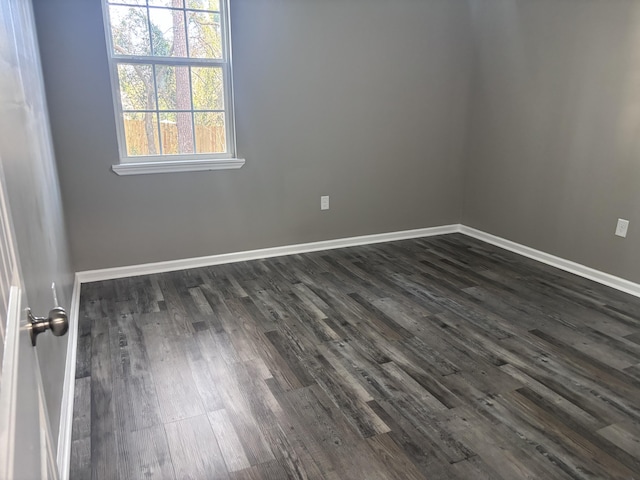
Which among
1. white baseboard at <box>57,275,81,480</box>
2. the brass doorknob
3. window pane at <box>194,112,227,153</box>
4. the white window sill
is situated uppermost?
window pane at <box>194,112,227,153</box>

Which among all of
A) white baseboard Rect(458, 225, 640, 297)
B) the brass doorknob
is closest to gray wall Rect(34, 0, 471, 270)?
white baseboard Rect(458, 225, 640, 297)

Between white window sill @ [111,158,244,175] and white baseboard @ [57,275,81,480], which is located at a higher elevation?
white window sill @ [111,158,244,175]

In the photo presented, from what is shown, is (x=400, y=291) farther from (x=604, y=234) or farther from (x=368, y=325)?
(x=604, y=234)

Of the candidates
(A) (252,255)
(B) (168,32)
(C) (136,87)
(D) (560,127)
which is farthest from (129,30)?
(D) (560,127)

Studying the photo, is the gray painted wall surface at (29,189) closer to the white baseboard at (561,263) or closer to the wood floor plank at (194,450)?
the wood floor plank at (194,450)

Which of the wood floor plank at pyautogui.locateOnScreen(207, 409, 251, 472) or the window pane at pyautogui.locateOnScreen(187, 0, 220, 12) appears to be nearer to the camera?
the wood floor plank at pyautogui.locateOnScreen(207, 409, 251, 472)

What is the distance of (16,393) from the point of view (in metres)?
0.58

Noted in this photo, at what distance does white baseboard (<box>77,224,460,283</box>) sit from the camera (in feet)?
11.5

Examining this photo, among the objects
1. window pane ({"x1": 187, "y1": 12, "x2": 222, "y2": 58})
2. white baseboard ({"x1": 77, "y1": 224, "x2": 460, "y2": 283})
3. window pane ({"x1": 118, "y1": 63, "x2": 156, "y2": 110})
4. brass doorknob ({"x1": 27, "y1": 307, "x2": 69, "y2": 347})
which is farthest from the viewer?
white baseboard ({"x1": 77, "y1": 224, "x2": 460, "y2": 283})

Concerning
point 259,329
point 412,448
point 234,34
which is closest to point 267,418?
→ point 412,448

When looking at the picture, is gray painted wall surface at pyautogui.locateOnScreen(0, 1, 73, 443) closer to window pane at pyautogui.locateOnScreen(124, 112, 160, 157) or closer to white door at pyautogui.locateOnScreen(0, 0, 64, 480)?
white door at pyautogui.locateOnScreen(0, 0, 64, 480)

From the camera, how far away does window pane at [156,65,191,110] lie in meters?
3.40

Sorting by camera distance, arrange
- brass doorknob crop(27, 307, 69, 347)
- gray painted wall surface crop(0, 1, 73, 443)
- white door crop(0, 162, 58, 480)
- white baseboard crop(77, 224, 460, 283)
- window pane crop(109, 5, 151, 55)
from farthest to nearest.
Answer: white baseboard crop(77, 224, 460, 283), window pane crop(109, 5, 151, 55), gray painted wall surface crop(0, 1, 73, 443), brass doorknob crop(27, 307, 69, 347), white door crop(0, 162, 58, 480)

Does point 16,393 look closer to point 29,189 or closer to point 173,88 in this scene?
point 29,189
